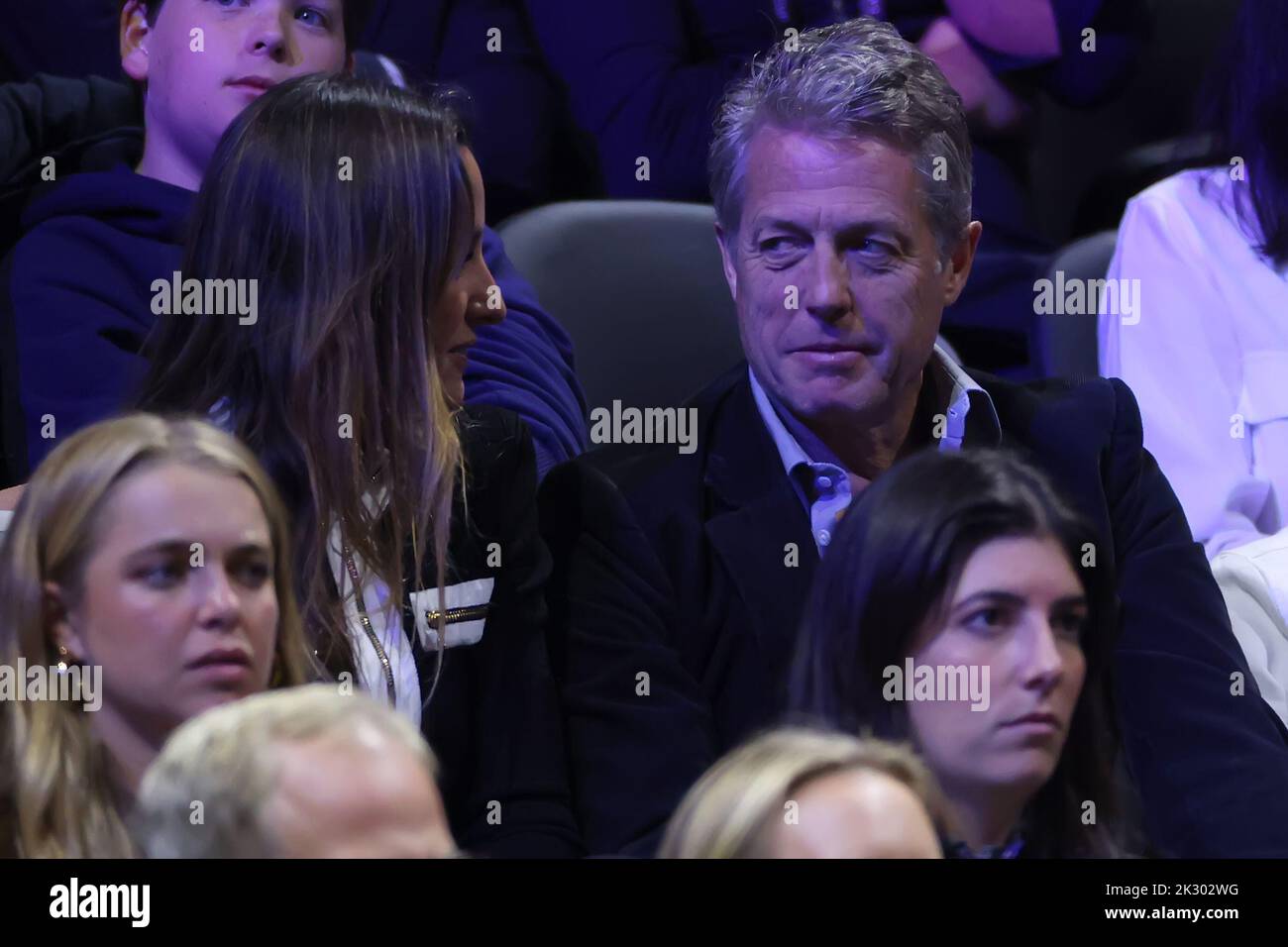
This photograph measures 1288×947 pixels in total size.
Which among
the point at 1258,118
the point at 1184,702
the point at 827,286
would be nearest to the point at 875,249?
the point at 827,286

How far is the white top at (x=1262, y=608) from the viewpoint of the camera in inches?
68.6

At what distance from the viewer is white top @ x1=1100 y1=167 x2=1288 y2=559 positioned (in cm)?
193

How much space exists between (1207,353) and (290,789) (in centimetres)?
122

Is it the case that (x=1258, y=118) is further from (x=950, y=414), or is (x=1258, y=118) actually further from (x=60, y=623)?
(x=60, y=623)

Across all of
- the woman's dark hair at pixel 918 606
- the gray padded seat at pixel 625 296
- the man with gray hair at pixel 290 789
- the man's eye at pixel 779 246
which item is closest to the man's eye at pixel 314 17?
the gray padded seat at pixel 625 296

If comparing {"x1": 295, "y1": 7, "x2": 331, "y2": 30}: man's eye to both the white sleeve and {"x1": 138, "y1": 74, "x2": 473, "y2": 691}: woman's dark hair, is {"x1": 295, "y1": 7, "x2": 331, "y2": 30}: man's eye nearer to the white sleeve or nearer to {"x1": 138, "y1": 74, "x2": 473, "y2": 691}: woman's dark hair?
{"x1": 138, "y1": 74, "x2": 473, "y2": 691}: woman's dark hair

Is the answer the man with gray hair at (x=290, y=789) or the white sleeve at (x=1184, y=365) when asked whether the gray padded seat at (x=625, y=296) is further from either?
the man with gray hair at (x=290, y=789)

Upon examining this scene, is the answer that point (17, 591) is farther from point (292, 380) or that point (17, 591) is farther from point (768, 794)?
point (768, 794)

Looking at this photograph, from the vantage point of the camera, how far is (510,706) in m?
1.58

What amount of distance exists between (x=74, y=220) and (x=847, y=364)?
2.58ft

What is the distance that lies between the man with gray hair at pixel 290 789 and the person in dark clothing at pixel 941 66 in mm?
1051

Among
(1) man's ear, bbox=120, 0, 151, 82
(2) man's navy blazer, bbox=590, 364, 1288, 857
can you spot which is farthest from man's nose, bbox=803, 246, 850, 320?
(1) man's ear, bbox=120, 0, 151, 82

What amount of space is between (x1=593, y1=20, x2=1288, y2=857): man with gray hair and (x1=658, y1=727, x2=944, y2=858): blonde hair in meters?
0.30
